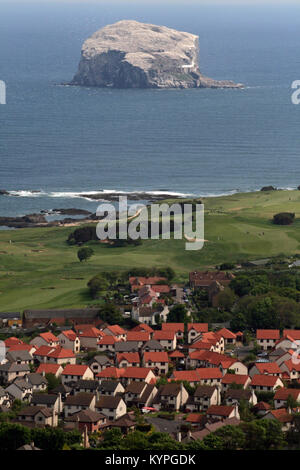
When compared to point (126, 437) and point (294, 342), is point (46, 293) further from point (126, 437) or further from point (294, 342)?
point (126, 437)

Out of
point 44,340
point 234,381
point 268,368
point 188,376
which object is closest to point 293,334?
point 268,368

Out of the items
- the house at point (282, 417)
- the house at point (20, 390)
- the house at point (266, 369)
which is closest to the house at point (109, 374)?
the house at point (20, 390)

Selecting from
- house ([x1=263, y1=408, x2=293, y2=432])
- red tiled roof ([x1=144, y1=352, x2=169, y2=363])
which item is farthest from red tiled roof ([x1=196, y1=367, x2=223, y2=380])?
house ([x1=263, y1=408, x2=293, y2=432])

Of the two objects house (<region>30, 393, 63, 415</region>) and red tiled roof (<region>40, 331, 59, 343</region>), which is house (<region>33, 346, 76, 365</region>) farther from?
house (<region>30, 393, 63, 415</region>)

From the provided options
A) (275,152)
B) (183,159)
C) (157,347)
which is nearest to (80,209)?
(183,159)

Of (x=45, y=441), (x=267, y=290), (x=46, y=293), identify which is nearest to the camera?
(x=45, y=441)

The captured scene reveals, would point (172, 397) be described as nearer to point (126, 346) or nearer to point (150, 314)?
point (126, 346)
